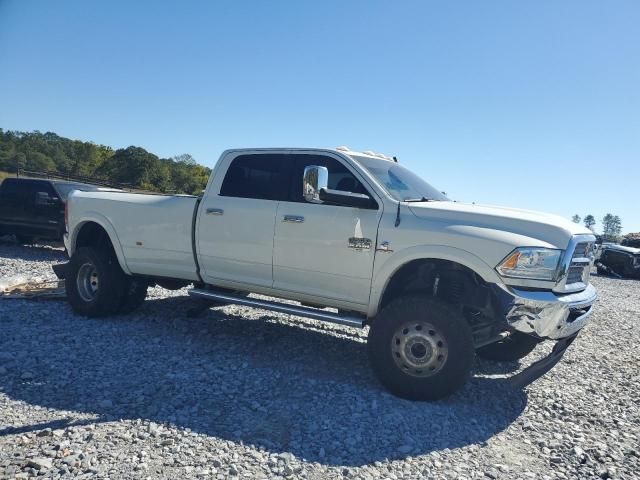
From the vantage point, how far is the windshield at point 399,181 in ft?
15.6

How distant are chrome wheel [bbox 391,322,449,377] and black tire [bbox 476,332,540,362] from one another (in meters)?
1.53

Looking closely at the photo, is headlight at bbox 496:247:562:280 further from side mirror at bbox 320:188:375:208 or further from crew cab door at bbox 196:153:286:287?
crew cab door at bbox 196:153:286:287

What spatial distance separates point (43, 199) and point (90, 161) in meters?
84.0

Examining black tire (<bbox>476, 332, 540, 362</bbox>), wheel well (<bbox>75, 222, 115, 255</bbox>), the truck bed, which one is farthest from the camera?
wheel well (<bbox>75, 222, 115, 255</bbox>)

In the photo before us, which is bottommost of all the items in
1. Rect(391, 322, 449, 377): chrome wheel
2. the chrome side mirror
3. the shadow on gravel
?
the shadow on gravel

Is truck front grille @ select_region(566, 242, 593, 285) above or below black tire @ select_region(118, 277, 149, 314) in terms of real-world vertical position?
above

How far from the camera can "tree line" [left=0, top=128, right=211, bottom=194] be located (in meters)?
65.8

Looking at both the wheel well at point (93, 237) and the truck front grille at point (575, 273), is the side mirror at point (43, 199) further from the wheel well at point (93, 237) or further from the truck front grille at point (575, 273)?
the truck front grille at point (575, 273)

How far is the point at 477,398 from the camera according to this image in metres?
4.41

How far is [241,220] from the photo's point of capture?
509 cm

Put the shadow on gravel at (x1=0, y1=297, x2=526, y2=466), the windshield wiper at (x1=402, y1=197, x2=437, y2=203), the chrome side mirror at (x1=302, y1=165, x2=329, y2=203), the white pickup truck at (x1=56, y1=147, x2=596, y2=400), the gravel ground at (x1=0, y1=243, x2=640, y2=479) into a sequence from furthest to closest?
the windshield wiper at (x1=402, y1=197, x2=437, y2=203) → the chrome side mirror at (x1=302, y1=165, x2=329, y2=203) → the white pickup truck at (x1=56, y1=147, x2=596, y2=400) → the shadow on gravel at (x1=0, y1=297, x2=526, y2=466) → the gravel ground at (x1=0, y1=243, x2=640, y2=479)

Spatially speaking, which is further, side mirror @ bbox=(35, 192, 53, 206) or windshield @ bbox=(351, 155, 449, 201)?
side mirror @ bbox=(35, 192, 53, 206)

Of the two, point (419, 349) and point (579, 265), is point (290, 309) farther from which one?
point (579, 265)

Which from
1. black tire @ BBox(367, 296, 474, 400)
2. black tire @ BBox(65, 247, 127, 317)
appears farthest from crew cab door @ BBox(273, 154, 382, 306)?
black tire @ BBox(65, 247, 127, 317)
